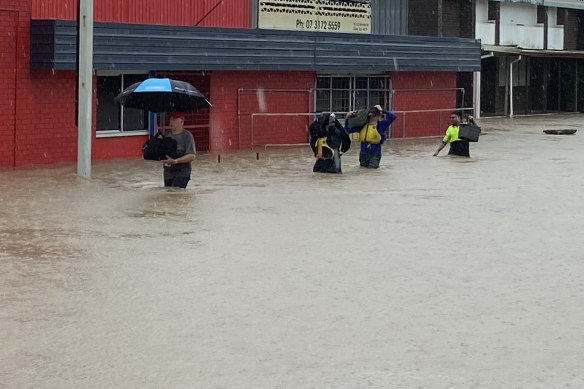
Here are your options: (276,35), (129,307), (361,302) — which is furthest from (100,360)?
(276,35)

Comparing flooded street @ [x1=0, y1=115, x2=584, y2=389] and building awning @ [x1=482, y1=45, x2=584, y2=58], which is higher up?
building awning @ [x1=482, y1=45, x2=584, y2=58]

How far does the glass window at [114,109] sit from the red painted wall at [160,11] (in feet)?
4.31

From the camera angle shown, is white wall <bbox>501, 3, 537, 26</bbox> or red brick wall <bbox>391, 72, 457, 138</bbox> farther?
white wall <bbox>501, 3, 537, 26</bbox>

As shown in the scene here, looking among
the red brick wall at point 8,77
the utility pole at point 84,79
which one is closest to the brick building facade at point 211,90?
the red brick wall at point 8,77

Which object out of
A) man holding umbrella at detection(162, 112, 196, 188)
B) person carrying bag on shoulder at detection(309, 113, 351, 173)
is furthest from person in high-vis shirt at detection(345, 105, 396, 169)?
man holding umbrella at detection(162, 112, 196, 188)

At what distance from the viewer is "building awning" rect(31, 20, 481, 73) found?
25453 mm

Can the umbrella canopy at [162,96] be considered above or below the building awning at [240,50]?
below

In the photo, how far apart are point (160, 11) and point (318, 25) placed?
6.88 meters

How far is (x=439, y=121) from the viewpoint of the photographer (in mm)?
40031

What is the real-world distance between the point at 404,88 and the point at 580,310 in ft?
93.2

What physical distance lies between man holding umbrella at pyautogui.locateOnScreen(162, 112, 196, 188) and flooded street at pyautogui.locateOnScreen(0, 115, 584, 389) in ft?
1.45

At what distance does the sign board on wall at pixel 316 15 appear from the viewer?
33562mm

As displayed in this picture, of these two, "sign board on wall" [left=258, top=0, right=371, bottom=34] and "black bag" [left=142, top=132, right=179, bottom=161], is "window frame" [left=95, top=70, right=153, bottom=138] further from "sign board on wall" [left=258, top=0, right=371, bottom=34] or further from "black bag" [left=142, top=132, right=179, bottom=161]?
"black bag" [left=142, top=132, right=179, bottom=161]

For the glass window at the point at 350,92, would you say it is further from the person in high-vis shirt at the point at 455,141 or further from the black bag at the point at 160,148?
the black bag at the point at 160,148
